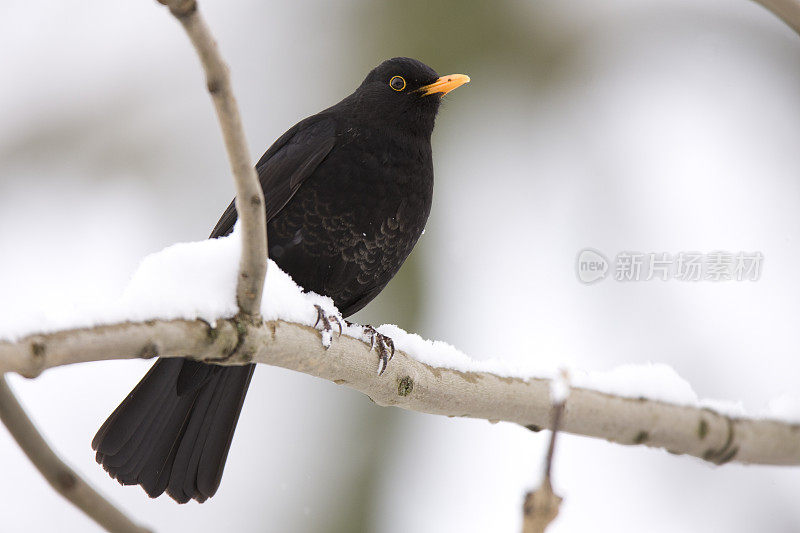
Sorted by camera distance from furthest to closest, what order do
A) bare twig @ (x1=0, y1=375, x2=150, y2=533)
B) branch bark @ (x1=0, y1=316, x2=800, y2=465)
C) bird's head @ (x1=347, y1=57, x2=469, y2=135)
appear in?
bird's head @ (x1=347, y1=57, x2=469, y2=135), branch bark @ (x1=0, y1=316, x2=800, y2=465), bare twig @ (x1=0, y1=375, x2=150, y2=533)

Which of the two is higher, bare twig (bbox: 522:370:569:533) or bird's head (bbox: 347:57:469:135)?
bird's head (bbox: 347:57:469:135)

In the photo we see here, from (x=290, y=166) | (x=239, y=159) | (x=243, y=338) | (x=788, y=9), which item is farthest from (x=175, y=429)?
(x=788, y=9)

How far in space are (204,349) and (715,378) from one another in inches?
143

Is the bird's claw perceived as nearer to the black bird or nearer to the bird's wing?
the black bird

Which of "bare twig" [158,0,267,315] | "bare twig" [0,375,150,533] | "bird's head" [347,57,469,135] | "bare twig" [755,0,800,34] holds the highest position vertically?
"bird's head" [347,57,469,135]

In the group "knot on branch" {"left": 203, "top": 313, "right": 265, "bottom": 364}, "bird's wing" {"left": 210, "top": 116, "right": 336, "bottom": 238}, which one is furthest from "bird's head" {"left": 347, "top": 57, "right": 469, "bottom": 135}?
"knot on branch" {"left": 203, "top": 313, "right": 265, "bottom": 364}

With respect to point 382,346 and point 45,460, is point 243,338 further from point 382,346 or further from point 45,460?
point 382,346

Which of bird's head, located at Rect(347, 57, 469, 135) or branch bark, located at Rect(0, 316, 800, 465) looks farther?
bird's head, located at Rect(347, 57, 469, 135)

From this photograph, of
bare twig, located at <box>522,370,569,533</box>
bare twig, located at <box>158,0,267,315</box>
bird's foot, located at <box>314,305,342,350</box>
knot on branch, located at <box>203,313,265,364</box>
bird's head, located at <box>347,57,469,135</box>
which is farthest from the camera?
bird's head, located at <box>347,57,469,135</box>

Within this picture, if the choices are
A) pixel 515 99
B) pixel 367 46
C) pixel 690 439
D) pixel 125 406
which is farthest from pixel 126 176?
pixel 690 439

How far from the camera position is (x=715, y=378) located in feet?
15.8

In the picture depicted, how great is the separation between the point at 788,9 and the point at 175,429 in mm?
2399

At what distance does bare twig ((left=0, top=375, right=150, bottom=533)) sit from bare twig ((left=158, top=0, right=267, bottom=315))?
540 millimetres

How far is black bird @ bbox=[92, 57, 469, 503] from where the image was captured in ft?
9.83
